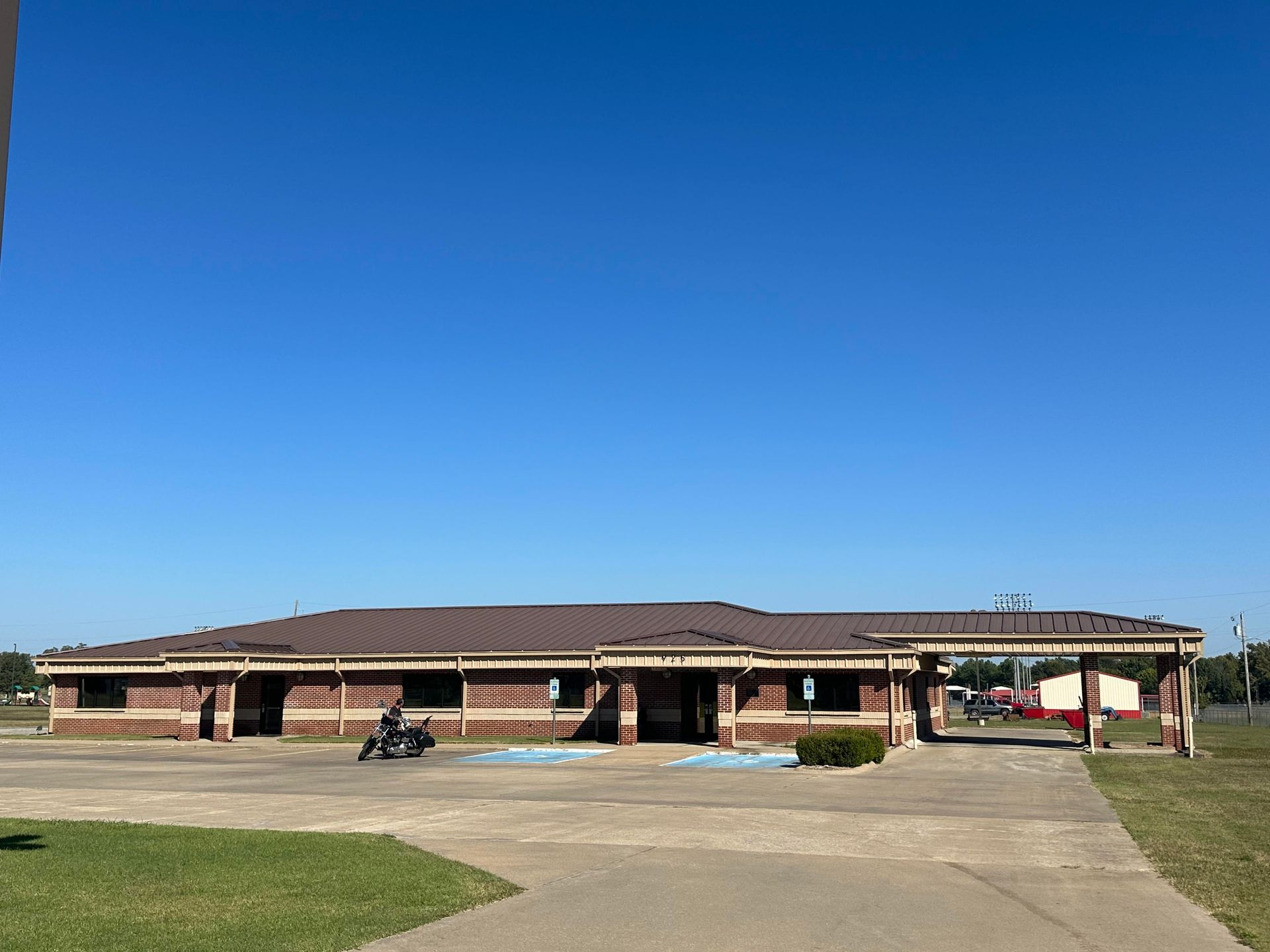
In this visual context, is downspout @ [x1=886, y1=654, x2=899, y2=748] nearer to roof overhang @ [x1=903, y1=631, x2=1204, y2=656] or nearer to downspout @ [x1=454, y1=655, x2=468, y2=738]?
roof overhang @ [x1=903, y1=631, x2=1204, y2=656]

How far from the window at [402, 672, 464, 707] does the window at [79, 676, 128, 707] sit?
42.8ft

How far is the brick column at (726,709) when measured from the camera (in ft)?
120

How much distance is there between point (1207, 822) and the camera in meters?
17.8

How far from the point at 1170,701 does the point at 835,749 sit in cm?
1686

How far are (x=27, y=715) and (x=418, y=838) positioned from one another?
73.5 metres

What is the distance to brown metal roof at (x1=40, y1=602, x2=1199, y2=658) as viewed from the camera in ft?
133

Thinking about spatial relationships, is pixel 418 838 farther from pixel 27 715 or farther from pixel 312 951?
pixel 27 715

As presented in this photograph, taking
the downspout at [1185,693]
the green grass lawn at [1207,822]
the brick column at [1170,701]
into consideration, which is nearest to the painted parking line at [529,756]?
the green grass lawn at [1207,822]

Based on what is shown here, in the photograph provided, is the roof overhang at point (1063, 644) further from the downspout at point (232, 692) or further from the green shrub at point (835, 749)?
the downspout at point (232, 692)

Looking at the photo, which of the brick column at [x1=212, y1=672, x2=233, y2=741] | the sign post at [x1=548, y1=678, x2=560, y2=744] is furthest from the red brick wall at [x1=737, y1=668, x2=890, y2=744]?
the brick column at [x1=212, y1=672, x2=233, y2=741]

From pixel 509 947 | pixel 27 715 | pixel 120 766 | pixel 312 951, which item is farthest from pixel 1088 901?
pixel 27 715

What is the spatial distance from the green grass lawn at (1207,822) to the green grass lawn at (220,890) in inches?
303

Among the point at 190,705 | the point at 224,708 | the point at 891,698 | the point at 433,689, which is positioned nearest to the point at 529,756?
the point at 433,689

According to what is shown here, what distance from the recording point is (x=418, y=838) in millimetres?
15172
